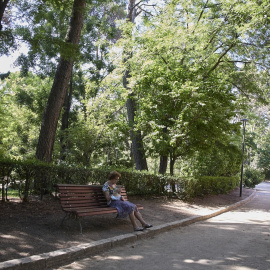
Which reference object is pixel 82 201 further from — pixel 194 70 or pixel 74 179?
pixel 194 70

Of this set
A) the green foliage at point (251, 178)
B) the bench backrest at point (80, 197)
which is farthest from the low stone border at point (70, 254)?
the green foliage at point (251, 178)

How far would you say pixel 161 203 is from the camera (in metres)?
11.3

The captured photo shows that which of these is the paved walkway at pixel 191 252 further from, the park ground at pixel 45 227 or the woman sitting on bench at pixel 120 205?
the park ground at pixel 45 227

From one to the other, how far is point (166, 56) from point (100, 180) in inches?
318

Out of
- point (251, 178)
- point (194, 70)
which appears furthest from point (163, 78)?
point (251, 178)

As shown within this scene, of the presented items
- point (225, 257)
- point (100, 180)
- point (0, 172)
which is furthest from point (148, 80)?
point (225, 257)

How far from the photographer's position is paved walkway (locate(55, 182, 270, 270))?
4.52 m

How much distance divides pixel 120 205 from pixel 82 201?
33.3 inches

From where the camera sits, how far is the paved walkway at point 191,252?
452cm

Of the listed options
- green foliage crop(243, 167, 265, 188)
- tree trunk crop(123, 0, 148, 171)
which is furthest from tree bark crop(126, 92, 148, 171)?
green foliage crop(243, 167, 265, 188)

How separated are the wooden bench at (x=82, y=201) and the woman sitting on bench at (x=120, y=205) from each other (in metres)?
0.16

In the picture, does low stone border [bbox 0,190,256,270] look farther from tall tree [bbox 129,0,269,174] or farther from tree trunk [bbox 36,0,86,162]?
tall tree [bbox 129,0,269,174]

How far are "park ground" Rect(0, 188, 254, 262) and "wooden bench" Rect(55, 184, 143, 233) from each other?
1.17 ft

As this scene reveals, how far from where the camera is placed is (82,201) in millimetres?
6504
